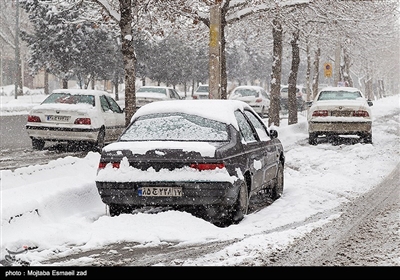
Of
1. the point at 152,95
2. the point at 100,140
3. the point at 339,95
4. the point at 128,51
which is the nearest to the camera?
the point at 128,51

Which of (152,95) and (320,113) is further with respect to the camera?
(152,95)

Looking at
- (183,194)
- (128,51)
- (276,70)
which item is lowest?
(183,194)

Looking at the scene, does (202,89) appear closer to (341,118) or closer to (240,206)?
(341,118)

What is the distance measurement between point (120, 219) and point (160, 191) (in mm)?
570

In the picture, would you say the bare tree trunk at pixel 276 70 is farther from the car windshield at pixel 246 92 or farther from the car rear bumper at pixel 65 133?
the car windshield at pixel 246 92

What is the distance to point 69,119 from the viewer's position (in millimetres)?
15883

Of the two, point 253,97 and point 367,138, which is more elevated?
point 253,97

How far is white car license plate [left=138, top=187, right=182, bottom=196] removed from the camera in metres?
7.53

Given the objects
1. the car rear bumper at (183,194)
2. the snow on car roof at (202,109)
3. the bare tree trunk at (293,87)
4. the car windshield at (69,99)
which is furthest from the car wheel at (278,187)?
the bare tree trunk at (293,87)

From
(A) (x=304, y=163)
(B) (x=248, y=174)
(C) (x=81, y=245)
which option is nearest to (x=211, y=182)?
(B) (x=248, y=174)

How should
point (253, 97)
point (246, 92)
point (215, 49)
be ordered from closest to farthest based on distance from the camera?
point (215, 49), point (253, 97), point (246, 92)

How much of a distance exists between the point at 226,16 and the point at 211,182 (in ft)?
44.6

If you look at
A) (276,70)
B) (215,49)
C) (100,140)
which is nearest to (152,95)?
(276,70)

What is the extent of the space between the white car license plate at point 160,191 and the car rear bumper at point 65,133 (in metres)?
8.56
